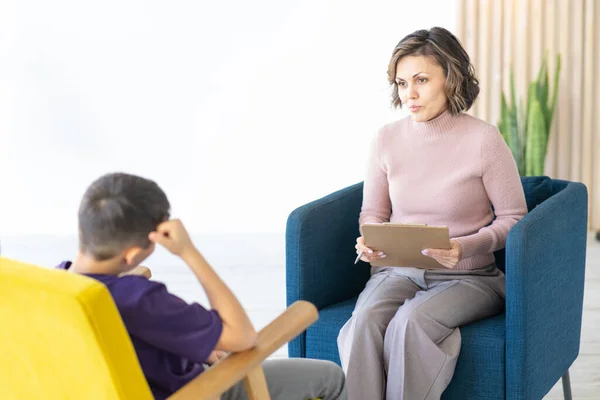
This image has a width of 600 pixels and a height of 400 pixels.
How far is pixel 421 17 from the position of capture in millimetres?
5586

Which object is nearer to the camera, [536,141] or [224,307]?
[224,307]

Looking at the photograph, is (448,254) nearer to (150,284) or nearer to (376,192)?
(376,192)

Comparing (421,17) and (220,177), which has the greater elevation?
(421,17)

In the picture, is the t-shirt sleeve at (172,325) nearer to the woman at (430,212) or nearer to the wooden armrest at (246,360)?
the wooden armrest at (246,360)

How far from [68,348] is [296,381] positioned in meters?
0.61

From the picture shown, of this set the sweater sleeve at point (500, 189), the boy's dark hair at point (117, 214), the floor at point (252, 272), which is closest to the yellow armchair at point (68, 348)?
the boy's dark hair at point (117, 214)

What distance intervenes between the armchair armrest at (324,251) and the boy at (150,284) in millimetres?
928

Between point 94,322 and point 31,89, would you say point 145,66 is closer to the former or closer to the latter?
point 31,89

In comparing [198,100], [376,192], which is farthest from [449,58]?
[198,100]

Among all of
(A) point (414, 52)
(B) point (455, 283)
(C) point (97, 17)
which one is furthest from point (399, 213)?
(C) point (97, 17)

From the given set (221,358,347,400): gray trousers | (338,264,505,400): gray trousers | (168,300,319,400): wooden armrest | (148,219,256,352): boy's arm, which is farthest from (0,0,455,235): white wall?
(148,219,256,352): boy's arm

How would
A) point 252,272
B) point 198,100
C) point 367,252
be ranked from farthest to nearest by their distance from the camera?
point 198,100 → point 252,272 → point 367,252

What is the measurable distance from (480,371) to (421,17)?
11.1ft

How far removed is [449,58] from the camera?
280 cm
